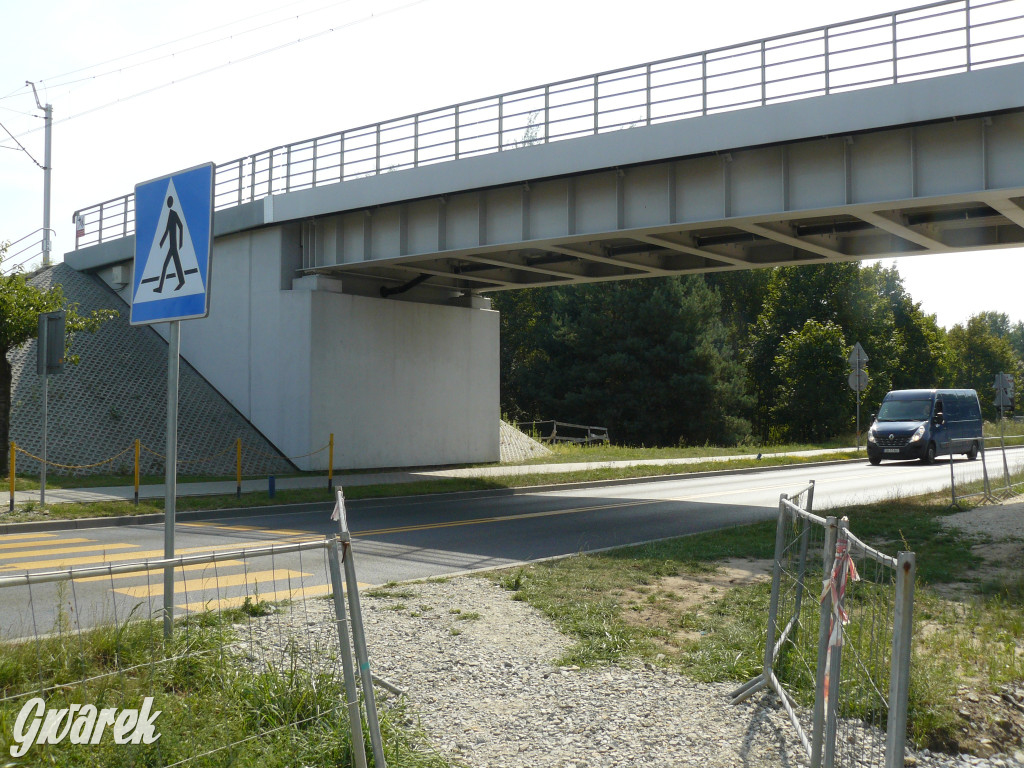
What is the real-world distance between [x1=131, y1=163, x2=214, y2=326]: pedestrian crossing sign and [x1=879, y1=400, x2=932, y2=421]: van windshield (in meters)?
31.4

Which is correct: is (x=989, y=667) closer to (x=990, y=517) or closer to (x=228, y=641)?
(x=228, y=641)

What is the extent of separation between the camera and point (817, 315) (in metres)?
65.3

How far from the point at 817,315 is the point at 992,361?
50.4 meters

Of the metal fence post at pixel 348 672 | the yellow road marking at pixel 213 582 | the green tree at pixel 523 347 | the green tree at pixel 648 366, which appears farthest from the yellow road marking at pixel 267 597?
the green tree at pixel 523 347

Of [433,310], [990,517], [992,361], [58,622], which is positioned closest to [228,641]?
[58,622]

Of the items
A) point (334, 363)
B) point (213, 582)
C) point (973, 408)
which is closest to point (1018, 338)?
point (973, 408)

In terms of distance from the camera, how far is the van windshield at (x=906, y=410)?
3250 centimetres

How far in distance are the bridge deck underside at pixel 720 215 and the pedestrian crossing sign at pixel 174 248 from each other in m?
14.1

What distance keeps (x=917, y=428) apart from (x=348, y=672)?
1250 inches

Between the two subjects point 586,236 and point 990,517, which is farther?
point 586,236

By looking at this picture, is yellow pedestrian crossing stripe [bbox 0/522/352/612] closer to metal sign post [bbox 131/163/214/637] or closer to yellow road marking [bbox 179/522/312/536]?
yellow road marking [bbox 179/522/312/536]

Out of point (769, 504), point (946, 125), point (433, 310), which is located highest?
point (946, 125)

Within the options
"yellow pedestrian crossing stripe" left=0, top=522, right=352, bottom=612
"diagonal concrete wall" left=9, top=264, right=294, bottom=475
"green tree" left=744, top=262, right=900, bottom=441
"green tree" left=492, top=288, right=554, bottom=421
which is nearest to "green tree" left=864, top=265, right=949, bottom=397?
"green tree" left=744, top=262, right=900, bottom=441

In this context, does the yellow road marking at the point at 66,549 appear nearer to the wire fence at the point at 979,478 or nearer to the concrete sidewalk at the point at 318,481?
the concrete sidewalk at the point at 318,481
